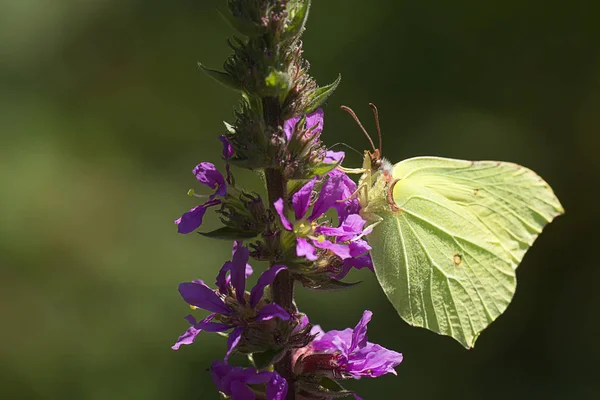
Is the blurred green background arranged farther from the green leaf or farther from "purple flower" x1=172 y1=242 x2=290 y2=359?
the green leaf

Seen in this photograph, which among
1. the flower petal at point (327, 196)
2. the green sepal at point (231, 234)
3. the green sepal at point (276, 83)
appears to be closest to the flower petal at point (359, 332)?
the flower petal at point (327, 196)

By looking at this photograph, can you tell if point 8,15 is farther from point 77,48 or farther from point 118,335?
point 118,335

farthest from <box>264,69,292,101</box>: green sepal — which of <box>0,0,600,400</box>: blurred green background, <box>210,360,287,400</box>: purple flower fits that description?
<box>0,0,600,400</box>: blurred green background

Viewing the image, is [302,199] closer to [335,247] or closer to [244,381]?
[335,247]

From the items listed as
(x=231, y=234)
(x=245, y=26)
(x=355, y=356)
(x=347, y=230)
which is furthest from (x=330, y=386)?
(x=245, y=26)

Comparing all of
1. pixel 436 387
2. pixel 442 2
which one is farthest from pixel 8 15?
pixel 436 387
